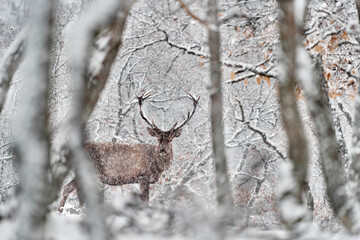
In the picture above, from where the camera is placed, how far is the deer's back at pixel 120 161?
1079 centimetres

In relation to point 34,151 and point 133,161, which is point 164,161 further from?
point 34,151

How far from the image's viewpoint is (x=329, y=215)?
1625cm

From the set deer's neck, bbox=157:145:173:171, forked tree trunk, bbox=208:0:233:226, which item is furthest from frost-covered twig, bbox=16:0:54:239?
deer's neck, bbox=157:145:173:171

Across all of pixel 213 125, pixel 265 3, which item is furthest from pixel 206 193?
pixel 213 125

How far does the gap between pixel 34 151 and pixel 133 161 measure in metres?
8.52

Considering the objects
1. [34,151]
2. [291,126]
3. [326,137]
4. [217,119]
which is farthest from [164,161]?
[34,151]

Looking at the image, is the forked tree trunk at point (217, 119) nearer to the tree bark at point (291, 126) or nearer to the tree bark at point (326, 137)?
the tree bark at point (326, 137)

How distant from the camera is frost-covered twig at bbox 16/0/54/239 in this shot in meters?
2.62

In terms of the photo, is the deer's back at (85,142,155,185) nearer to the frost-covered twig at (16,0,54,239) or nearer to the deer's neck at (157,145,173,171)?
the deer's neck at (157,145,173,171)

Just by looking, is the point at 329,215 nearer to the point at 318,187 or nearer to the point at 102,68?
the point at 318,187

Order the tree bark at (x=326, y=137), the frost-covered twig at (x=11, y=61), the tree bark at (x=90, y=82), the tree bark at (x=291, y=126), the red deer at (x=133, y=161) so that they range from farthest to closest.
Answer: the red deer at (x=133, y=161) < the tree bark at (x=326, y=137) < the frost-covered twig at (x=11, y=61) < the tree bark at (x=291, y=126) < the tree bark at (x=90, y=82)

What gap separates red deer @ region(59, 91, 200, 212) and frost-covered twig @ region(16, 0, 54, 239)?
25.1 feet

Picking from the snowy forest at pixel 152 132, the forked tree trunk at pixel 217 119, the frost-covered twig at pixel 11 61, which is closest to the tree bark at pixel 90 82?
the snowy forest at pixel 152 132

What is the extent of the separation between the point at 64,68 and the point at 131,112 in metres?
2.79
